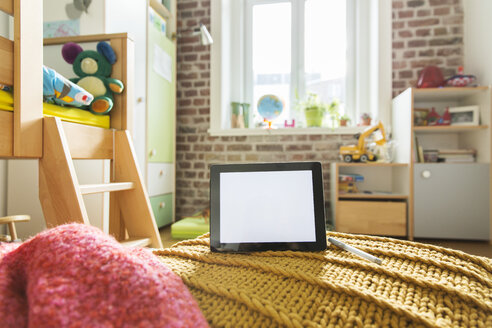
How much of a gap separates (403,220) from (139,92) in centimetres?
221

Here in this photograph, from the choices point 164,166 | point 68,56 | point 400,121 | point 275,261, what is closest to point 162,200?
point 164,166

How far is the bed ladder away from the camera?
1.06 m

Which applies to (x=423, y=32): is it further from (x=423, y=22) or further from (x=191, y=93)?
(x=191, y=93)

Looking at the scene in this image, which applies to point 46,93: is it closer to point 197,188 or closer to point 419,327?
point 419,327

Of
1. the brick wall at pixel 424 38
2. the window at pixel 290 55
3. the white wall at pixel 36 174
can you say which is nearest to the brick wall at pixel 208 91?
the brick wall at pixel 424 38

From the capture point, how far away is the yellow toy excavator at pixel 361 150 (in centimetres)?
248

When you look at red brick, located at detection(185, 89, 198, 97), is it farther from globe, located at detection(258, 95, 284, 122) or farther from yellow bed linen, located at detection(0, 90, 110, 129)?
yellow bed linen, located at detection(0, 90, 110, 129)

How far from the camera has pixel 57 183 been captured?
3.51 feet

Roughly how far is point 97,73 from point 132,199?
2.11 ft

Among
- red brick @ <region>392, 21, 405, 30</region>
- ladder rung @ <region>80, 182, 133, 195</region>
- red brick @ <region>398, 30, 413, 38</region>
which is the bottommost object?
ladder rung @ <region>80, 182, 133, 195</region>

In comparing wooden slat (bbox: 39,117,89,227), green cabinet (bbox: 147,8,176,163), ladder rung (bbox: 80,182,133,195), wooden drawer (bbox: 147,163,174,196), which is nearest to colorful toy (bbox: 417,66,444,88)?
green cabinet (bbox: 147,8,176,163)

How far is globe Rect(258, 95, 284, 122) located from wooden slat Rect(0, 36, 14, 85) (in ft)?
7.48

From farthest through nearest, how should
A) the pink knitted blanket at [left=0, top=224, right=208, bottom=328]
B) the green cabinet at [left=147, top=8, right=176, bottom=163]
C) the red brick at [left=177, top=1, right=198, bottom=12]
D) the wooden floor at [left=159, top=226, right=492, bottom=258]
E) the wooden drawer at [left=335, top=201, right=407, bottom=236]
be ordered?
the red brick at [left=177, top=1, right=198, bottom=12]
the green cabinet at [left=147, top=8, right=176, bottom=163]
the wooden drawer at [left=335, top=201, right=407, bottom=236]
the wooden floor at [left=159, top=226, right=492, bottom=258]
the pink knitted blanket at [left=0, top=224, right=208, bottom=328]

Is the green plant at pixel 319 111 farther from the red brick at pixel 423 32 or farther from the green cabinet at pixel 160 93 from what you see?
the green cabinet at pixel 160 93
